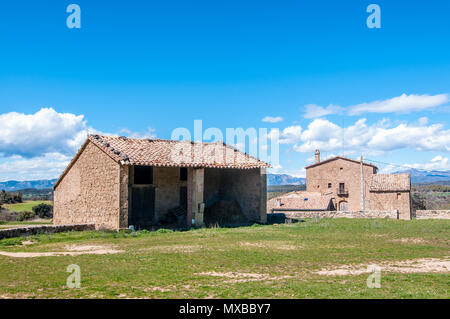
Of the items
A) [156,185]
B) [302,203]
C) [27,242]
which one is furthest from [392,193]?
[27,242]

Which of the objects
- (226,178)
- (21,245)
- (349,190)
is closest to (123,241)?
(21,245)

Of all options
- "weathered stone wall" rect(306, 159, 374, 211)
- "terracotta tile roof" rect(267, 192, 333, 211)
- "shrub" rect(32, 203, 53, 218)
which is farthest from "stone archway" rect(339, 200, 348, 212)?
"shrub" rect(32, 203, 53, 218)

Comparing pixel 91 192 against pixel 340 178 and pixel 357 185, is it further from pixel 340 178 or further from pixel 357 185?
pixel 340 178

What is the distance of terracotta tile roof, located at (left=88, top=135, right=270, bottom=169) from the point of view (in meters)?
22.6

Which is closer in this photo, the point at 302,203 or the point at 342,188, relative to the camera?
the point at 302,203

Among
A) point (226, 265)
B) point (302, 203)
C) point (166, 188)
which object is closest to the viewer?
point (226, 265)

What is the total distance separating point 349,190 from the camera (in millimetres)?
50906

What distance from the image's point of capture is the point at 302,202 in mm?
50469

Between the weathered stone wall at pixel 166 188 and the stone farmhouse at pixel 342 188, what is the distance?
79.0 feet

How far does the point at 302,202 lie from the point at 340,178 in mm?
5981

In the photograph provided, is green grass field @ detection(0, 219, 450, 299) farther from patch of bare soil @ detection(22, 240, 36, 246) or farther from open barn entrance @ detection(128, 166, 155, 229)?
open barn entrance @ detection(128, 166, 155, 229)

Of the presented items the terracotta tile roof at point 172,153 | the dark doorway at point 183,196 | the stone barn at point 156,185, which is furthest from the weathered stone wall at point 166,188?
the terracotta tile roof at point 172,153

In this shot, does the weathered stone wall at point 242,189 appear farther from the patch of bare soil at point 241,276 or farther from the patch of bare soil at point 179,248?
the patch of bare soil at point 241,276
